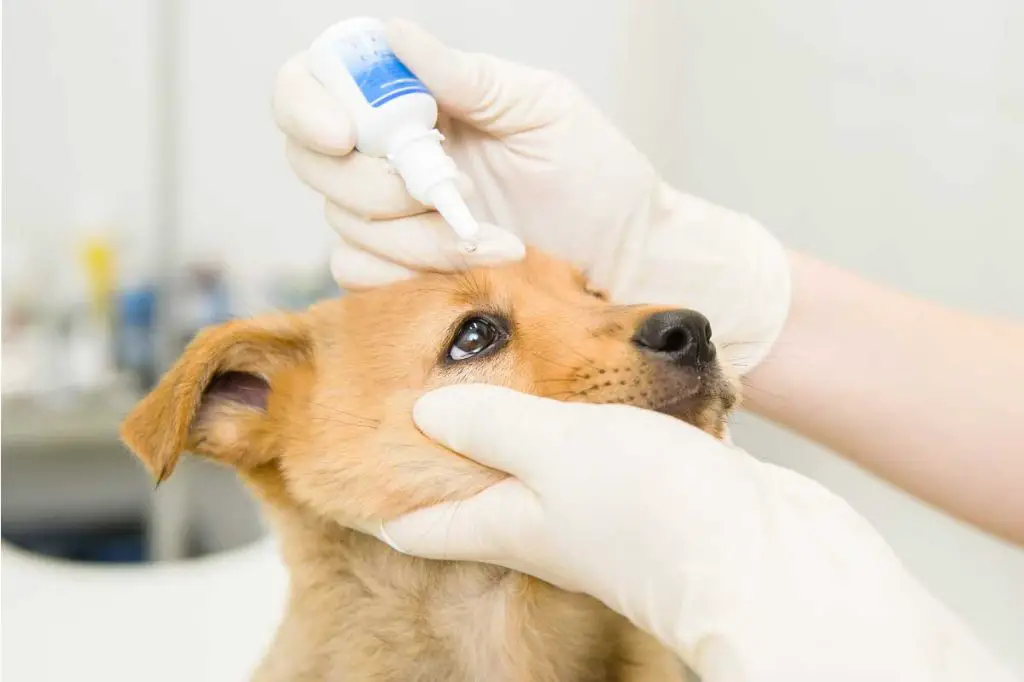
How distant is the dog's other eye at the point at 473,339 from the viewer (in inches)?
43.2

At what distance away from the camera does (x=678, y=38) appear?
2709 millimetres

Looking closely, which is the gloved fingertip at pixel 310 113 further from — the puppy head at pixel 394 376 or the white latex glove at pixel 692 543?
the white latex glove at pixel 692 543

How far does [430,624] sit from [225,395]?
1.27 ft

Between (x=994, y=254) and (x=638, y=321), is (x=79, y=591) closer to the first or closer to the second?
(x=638, y=321)

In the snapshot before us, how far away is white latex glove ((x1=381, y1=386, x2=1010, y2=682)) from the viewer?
810 millimetres

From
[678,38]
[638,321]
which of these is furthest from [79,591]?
[678,38]

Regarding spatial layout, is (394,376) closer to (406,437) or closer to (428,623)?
(406,437)

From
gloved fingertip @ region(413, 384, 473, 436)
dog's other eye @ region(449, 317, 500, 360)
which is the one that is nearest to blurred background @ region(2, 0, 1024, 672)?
dog's other eye @ region(449, 317, 500, 360)

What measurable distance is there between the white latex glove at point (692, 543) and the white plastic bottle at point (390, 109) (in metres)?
0.24

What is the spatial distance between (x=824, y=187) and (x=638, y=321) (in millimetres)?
1154

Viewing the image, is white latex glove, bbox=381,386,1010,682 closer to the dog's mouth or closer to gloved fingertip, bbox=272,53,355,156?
the dog's mouth

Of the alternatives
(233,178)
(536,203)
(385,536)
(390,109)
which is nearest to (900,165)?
(536,203)

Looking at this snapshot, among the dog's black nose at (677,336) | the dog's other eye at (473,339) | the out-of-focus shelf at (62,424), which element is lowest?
the out-of-focus shelf at (62,424)

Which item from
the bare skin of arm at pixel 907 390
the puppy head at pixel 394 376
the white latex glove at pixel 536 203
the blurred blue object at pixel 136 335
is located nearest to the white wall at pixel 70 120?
the blurred blue object at pixel 136 335
